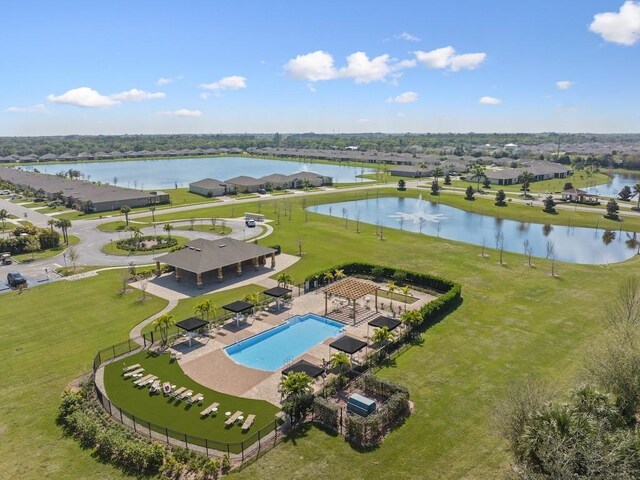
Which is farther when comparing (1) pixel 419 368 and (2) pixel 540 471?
(1) pixel 419 368

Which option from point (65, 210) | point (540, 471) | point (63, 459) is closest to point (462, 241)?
point (540, 471)

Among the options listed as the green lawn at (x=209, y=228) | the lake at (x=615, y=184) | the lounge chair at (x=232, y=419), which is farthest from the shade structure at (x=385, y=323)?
the lake at (x=615, y=184)

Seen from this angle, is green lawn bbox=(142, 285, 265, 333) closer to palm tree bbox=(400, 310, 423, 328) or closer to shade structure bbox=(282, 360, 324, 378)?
shade structure bbox=(282, 360, 324, 378)

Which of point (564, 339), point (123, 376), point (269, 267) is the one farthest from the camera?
point (269, 267)

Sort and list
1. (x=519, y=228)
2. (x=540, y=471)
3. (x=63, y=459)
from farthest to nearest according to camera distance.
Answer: (x=519, y=228) → (x=63, y=459) → (x=540, y=471)

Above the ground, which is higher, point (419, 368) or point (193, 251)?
point (193, 251)

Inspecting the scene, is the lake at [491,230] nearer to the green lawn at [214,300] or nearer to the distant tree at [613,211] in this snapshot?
the distant tree at [613,211]

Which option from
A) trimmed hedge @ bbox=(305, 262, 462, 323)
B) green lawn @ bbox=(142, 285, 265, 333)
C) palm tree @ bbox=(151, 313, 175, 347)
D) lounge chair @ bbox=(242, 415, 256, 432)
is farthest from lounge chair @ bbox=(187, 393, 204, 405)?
trimmed hedge @ bbox=(305, 262, 462, 323)

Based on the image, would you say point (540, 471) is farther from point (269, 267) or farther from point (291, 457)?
point (269, 267)
